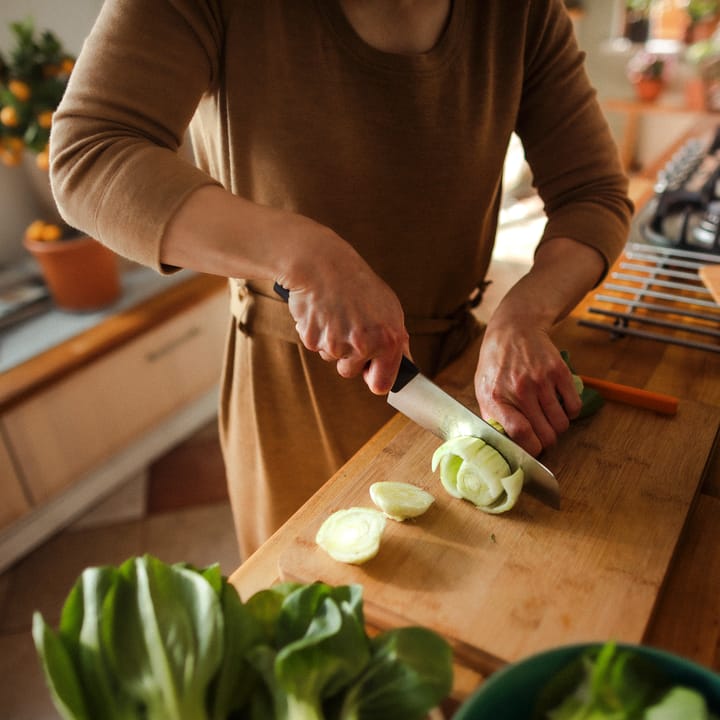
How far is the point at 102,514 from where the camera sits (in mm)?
1953

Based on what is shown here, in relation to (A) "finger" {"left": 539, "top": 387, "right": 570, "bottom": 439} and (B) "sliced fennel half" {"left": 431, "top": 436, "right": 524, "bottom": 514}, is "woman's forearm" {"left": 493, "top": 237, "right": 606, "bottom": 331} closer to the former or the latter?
(A) "finger" {"left": 539, "top": 387, "right": 570, "bottom": 439}

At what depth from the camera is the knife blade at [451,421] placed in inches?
25.4

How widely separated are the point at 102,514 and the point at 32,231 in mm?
832

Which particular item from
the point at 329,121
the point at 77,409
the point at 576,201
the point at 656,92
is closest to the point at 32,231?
the point at 77,409

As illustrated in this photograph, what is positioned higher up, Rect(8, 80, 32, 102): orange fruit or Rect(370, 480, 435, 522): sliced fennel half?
Rect(8, 80, 32, 102): orange fruit

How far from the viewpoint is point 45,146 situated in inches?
66.0

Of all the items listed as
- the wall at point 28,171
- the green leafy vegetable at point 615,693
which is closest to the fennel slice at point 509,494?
the green leafy vegetable at point 615,693

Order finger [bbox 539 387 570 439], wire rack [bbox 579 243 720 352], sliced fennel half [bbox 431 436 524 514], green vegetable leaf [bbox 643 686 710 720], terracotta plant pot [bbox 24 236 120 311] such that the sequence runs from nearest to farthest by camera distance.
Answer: green vegetable leaf [bbox 643 686 710 720]
sliced fennel half [bbox 431 436 524 514]
finger [bbox 539 387 570 439]
wire rack [bbox 579 243 720 352]
terracotta plant pot [bbox 24 236 120 311]

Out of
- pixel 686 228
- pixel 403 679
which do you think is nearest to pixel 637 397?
pixel 403 679

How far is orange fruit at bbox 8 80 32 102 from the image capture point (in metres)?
1.60

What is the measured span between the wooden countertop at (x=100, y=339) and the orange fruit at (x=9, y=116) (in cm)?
54

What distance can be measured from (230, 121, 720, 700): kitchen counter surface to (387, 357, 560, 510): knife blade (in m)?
0.04

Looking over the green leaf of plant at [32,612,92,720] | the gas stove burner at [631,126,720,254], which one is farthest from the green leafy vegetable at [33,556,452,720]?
the gas stove burner at [631,126,720,254]

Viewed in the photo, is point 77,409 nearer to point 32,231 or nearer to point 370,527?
point 32,231
